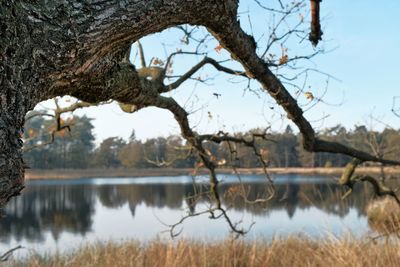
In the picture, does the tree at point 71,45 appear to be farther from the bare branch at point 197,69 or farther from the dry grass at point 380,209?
the dry grass at point 380,209

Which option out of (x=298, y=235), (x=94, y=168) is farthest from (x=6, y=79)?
(x=94, y=168)

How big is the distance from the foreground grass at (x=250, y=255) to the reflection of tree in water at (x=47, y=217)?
479cm

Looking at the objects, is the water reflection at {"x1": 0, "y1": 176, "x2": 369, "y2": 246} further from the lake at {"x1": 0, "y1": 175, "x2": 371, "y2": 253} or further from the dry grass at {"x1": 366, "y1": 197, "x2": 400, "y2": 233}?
the dry grass at {"x1": 366, "y1": 197, "x2": 400, "y2": 233}

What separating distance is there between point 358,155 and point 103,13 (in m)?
2.83

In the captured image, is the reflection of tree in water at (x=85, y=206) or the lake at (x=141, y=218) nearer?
the lake at (x=141, y=218)

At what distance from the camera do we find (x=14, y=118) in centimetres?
100

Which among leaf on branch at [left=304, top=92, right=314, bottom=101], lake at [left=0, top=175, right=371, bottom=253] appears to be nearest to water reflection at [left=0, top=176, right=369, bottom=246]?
lake at [left=0, top=175, right=371, bottom=253]

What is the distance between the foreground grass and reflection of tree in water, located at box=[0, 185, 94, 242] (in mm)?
4792

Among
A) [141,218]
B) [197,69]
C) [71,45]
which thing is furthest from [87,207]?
[71,45]

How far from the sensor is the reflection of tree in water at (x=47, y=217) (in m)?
12.5

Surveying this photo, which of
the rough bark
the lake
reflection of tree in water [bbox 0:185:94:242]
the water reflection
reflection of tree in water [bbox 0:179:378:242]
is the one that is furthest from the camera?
reflection of tree in water [bbox 0:185:94:242]

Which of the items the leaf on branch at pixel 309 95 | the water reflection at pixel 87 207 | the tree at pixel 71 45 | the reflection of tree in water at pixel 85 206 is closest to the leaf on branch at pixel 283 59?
the leaf on branch at pixel 309 95

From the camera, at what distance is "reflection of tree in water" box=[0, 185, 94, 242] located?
12508 millimetres

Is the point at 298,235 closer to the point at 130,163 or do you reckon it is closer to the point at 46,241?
the point at 46,241
